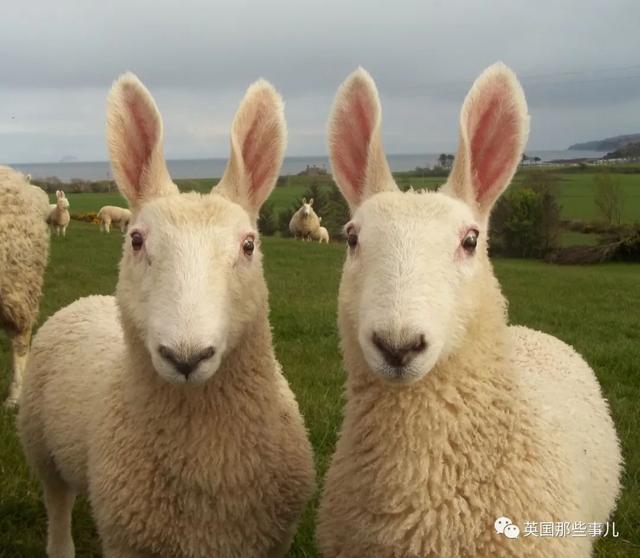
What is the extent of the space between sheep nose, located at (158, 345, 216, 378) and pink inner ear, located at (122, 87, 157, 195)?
1.21 m

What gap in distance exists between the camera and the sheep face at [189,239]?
2.62 m

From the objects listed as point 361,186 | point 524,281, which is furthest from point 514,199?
point 361,186

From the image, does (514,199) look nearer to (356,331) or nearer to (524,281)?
(524,281)

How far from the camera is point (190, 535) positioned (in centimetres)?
306

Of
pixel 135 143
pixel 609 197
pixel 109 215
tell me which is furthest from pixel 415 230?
pixel 609 197

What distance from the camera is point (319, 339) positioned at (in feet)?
30.9

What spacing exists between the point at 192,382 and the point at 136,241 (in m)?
0.80

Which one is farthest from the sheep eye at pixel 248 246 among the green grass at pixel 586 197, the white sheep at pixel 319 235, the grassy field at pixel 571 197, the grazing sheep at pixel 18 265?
the green grass at pixel 586 197

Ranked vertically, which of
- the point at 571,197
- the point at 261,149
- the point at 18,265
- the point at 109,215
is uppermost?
the point at 261,149

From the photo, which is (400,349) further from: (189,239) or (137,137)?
(137,137)

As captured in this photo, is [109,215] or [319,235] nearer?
[109,215]

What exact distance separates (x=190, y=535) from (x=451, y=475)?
117 cm

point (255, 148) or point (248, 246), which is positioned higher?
point (255, 148)

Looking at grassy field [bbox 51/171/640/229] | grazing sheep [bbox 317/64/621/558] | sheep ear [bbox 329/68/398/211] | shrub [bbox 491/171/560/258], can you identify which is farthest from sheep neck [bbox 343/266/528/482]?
shrub [bbox 491/171/560/258]
